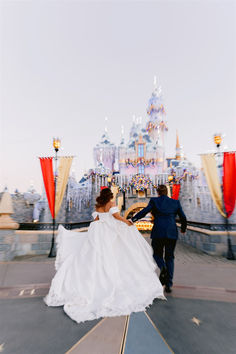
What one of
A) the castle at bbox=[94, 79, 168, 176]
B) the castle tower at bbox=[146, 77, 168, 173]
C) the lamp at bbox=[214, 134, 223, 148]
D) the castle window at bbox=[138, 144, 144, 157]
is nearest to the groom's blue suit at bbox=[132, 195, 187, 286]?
the lamp at bbox=[214, 134, 223, 148]

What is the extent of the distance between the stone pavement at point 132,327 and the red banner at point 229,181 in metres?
3.69

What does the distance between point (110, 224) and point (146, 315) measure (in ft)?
4.34

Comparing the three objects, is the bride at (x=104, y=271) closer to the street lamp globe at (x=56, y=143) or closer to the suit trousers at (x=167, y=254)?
the suit trousers at (x=167, y=254)

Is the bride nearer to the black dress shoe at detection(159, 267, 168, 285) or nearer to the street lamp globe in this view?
the black dress shoe at detection(159, 267, 168, 285)

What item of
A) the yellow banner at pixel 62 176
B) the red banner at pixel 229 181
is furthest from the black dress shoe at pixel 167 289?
the yellow banner at pixel 62 176

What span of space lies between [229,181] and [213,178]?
52 cm

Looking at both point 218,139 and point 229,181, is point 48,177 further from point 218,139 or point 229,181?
point 229,181

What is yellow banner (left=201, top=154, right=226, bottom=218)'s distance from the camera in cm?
616

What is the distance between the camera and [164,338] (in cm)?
Answer: 178

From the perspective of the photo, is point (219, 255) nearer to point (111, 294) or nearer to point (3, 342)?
point (111, 294)

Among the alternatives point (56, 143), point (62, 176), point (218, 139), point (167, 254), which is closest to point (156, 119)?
point (218, 139)

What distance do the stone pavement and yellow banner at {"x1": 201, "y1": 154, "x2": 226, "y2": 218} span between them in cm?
374

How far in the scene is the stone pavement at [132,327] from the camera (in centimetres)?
165

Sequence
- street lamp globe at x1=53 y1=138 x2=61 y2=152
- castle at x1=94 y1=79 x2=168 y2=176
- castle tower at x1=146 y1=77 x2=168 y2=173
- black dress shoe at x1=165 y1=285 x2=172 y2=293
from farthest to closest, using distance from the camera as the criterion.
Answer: castle tower at x1=146 y1=77 x2=168 y2=173
castle at x1=94 y1=79 x2=168 y2=176
street lamp globe at x1=53 y1=138 x2=61 y2=152
black dress shoe at x1=165 y1=285 x2=172 y2=293
